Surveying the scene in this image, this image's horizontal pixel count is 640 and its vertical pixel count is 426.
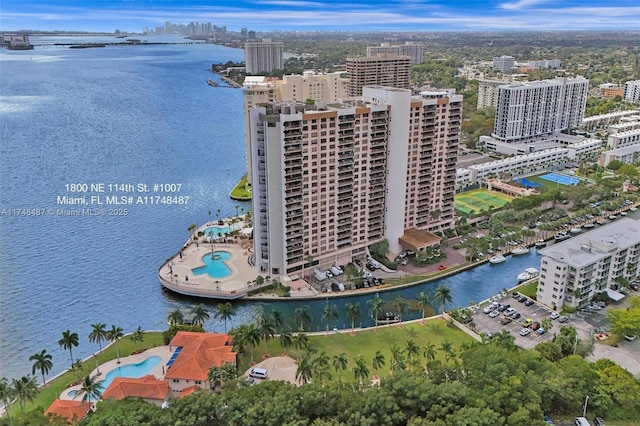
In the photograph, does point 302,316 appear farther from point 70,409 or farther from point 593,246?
point 593,246

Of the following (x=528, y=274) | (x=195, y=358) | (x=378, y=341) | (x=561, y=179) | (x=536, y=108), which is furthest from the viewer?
(x=536, y=108)

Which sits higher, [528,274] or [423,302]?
[423,302]

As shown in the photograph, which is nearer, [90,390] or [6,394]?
[6,394]

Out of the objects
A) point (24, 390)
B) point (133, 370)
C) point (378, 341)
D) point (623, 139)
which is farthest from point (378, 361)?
point (623, 139)

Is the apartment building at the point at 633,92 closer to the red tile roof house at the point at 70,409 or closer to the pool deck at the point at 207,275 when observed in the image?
the pool deck at the point at 207,275

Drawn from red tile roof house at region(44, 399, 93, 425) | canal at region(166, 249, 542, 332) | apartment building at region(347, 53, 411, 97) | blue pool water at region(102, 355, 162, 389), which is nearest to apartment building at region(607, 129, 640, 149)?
apartment building at region(347, 53, 411, 97)

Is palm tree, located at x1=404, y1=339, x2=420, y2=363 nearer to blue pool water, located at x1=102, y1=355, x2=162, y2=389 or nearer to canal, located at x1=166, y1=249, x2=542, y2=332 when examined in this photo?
canal, located at x1=166, y1=249, x2=542, y2=332

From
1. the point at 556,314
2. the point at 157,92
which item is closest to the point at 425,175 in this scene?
the point at 556,314
